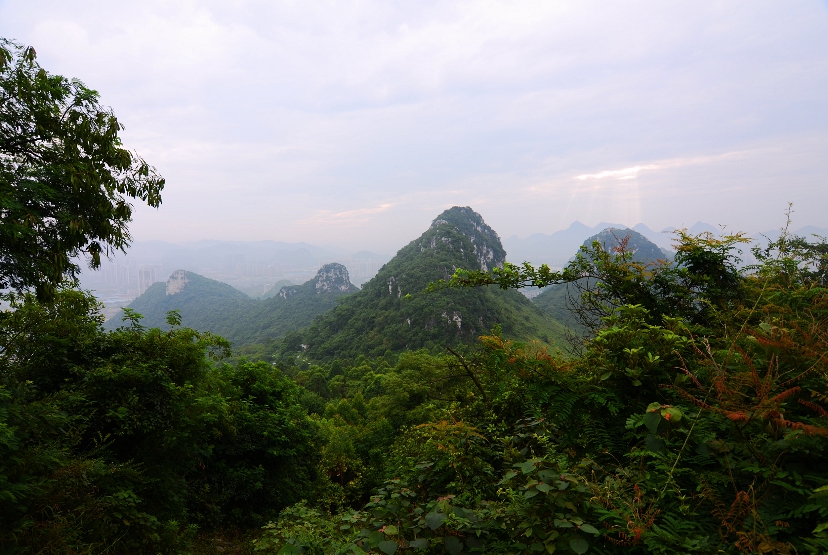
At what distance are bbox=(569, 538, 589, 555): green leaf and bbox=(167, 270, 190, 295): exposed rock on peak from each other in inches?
5970

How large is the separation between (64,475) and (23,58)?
160 inches

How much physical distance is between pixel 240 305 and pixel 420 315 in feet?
281

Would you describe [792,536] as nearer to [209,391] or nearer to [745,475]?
[745,475]

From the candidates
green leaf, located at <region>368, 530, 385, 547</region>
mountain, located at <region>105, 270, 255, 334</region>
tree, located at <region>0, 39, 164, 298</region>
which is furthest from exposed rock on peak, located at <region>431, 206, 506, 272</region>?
green leaf, located at <region>368, 530, 385, 547</region>

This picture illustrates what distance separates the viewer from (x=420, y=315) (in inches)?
1950

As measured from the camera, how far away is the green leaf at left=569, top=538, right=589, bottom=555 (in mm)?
1390

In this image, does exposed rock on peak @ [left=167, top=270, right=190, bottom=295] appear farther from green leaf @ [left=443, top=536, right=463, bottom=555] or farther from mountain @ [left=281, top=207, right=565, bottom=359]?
green leaf @ [left=443, top=536, right=463, bottom=555]

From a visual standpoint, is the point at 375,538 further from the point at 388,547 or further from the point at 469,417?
the point at 469,417

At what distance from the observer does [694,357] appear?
2.38 meters

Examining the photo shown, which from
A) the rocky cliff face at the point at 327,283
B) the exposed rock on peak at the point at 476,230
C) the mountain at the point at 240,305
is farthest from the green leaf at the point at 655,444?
the rocky cliff face at the point at 327,283

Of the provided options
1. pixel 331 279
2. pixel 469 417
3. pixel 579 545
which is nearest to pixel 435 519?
pixel 579 545

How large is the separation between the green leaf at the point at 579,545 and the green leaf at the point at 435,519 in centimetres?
57

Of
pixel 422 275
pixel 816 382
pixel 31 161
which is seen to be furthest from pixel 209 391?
pixel 422 275

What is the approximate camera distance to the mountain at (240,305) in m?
87.7
